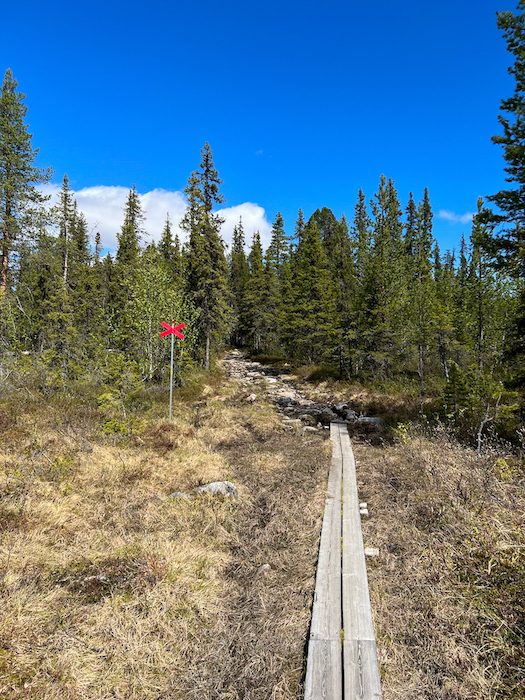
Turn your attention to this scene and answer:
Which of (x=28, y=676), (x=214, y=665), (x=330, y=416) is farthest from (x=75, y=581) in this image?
(x=330, y=416)

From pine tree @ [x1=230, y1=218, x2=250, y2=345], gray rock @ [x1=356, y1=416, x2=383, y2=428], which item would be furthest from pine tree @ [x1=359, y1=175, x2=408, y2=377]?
pine tree @ [x1=230, y1=218, x2=250, y2=345]

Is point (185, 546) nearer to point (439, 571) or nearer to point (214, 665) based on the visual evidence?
point (214, 665)

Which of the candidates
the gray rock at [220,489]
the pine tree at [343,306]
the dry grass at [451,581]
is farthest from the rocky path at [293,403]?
the dry grass at [451,581]

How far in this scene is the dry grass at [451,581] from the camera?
305 centimetres

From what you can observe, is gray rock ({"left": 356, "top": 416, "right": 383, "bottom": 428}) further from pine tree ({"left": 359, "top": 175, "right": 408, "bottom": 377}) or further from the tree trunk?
the tree trunk

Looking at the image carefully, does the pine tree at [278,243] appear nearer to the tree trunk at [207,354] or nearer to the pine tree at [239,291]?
the pine tree at [239,291]

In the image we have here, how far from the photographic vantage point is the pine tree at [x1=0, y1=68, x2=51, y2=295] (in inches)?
596

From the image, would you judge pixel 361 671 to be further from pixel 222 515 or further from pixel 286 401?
pixel 286 401

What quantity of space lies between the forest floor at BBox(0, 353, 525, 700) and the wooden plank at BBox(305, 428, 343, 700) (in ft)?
0.47

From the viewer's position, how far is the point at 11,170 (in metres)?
15.6

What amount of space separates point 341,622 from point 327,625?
17 cm

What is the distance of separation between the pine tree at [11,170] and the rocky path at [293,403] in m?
12.9

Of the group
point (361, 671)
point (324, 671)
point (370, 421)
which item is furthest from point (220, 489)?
point (370, 421)

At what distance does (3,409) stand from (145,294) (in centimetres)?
727
